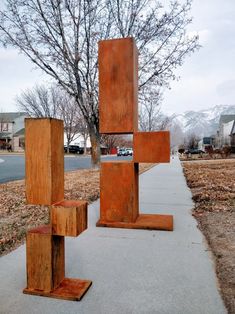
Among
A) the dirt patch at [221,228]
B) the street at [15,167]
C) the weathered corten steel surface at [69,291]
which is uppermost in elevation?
the weathered corten steel surface at [69,291]

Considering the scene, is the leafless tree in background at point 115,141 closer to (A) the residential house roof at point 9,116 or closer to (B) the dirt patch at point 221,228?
(A) the residential house roof at point 9,116

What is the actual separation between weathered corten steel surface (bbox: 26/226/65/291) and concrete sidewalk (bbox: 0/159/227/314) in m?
0.12

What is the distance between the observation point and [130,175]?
4812mm

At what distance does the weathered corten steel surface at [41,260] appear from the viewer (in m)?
2.62

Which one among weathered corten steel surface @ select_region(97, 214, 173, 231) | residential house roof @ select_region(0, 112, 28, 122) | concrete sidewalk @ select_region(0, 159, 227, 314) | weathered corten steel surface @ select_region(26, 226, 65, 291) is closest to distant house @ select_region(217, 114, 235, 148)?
residential house roof @ select_region(0, 112, 28, 122)

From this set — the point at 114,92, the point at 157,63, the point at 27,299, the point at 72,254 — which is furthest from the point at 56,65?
the point at 27,299

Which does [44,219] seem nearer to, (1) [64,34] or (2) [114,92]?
(2) [114,92]

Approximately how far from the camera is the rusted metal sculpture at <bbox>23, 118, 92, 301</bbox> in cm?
261

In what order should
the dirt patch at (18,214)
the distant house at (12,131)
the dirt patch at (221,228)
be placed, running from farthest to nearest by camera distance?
the distant house at (12,131) → the dirt patch at (18,214) → the dirt patch at (221,228)

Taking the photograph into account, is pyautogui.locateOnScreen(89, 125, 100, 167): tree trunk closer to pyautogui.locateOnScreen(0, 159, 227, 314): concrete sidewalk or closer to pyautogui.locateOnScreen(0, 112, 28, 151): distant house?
pyautogui.locateOnScreen(0, 159, 227, 314): concrete sidewalk

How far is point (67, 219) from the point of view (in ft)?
8.52

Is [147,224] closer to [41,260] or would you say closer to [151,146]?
[151,146]

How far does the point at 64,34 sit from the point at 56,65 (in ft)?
4.13

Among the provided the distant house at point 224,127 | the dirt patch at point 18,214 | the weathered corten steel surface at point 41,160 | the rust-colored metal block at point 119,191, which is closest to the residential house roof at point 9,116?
the distant house at point 224,127
